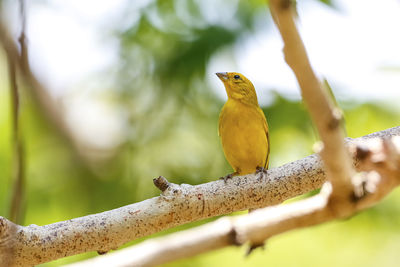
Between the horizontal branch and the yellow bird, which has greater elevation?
the yellow bird

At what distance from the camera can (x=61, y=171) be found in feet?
21.7

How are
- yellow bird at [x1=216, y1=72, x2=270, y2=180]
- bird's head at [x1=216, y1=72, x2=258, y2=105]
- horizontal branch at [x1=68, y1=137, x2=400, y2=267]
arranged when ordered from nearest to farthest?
horizontal branch at [x1=68, y1=137, x2=400, y2=267] < yellow bird at [x1=216, y1=72, x2=270, y2=180] < bird's head at [x1=216, y1=72, x2=258, y2=105]

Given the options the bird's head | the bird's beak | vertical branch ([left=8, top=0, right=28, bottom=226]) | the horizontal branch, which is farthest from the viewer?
the bird's beak

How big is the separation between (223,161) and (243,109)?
1.23 meters

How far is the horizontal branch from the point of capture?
1.26m

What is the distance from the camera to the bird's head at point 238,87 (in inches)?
229

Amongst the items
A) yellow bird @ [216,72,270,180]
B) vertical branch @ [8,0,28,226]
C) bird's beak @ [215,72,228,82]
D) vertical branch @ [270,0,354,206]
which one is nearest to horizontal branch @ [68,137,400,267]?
vertical branch @ [270,0,354,206]

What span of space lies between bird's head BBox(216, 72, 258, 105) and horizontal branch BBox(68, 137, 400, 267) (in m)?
4.15

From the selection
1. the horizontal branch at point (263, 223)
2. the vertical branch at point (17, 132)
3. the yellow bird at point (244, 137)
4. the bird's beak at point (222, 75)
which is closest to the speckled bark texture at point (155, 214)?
the vertical branch at point (17, 132)

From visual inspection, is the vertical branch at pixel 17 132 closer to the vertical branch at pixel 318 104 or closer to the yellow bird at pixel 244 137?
the vertical branch at pixel 318 104

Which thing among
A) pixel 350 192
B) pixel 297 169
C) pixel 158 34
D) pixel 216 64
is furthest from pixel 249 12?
pixel 350 192

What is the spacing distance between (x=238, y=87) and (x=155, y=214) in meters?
2.98

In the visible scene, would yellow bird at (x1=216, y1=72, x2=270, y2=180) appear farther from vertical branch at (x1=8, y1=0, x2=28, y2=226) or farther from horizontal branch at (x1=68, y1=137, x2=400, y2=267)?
horizontal branch at (x1=68, y1=137, x2=400, y2=267)

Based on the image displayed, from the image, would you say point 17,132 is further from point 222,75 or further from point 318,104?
point 222,75
